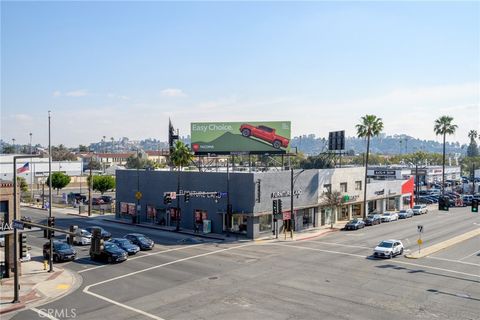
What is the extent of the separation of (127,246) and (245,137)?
27.7 m

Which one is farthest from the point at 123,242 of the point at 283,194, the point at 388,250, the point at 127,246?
the point at 388,250

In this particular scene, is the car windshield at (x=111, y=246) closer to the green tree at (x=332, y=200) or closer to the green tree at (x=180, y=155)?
the green tree at (x=180, y=155)

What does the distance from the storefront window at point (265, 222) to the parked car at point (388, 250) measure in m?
15.3

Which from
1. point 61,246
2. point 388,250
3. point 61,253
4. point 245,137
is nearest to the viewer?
point 61,253

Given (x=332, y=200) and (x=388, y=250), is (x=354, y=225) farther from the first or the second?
(x=388, y=250)

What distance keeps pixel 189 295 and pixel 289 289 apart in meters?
6.58

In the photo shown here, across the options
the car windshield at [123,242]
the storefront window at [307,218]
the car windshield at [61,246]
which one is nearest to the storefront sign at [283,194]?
the storefront window at [307,218]

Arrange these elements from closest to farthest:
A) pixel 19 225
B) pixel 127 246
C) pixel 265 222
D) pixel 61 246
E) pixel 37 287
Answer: pixel 19 225 < pixel 37 287 < pixel 61 246 < pixel 127 246 < pixel 265 222

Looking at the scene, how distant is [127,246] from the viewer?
137 feet

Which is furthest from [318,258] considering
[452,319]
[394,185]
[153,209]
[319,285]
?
[394,185]

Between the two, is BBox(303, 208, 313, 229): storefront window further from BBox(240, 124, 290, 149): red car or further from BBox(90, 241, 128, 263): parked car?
BBox(90, 241, 128, 263): parked car

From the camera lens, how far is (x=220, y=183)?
53.6m

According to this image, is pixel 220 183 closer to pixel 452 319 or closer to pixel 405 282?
pixel 405 282

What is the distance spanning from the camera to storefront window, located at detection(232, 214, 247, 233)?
171ft
